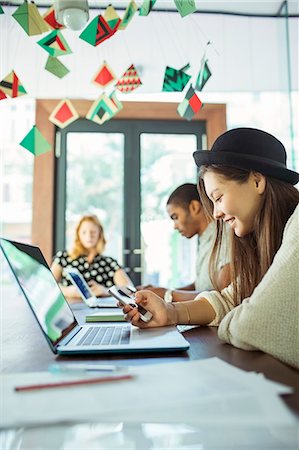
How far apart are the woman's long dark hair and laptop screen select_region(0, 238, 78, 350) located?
435 mm

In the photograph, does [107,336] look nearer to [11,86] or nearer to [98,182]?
[11,86]

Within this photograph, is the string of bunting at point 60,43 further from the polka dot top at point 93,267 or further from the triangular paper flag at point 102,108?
the polka dot top at point 93,267

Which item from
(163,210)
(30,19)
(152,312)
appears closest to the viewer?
(152,312)

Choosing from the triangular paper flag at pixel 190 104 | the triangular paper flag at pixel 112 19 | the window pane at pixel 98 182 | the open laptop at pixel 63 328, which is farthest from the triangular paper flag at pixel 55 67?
the window pane at pixel 98 182

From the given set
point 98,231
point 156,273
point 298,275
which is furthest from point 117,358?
point 156,273

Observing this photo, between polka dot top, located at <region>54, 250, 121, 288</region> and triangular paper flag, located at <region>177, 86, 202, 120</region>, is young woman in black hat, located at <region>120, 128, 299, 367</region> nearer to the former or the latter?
triangular paper flag, located at <region>177, 86, 202, 120</region>

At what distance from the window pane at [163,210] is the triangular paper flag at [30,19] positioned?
1717 mm

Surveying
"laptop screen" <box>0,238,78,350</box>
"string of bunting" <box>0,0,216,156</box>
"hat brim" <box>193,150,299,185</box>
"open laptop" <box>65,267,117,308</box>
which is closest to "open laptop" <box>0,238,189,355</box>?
"laptop screen" <box>0,238,78,350</box>

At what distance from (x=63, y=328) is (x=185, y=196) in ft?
4.76

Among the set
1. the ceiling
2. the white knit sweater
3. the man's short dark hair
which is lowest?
the white knit sweater

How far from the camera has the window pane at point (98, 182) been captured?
325 centimetres

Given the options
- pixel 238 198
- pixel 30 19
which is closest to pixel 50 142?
pixel 30 19

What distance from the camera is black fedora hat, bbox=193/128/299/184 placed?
962mm

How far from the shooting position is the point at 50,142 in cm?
318
